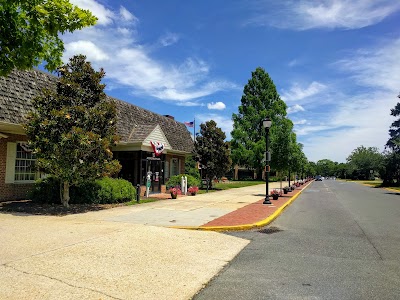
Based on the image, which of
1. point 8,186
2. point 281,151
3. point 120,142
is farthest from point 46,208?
point 281,151

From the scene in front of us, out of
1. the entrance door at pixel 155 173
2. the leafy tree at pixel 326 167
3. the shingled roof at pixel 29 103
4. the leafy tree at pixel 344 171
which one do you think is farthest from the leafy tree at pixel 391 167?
the leafy tree at pixel 326 167

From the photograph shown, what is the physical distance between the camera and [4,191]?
15.4m

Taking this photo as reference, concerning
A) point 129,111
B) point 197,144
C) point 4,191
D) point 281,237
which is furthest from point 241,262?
point 197,144

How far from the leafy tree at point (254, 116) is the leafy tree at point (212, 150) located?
28.1 m

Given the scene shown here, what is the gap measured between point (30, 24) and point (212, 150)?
23003 mm

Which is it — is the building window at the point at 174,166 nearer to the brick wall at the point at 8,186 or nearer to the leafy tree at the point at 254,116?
the brick wall at the point at 8,186

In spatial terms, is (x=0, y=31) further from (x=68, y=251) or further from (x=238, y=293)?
(x=238, y=293)

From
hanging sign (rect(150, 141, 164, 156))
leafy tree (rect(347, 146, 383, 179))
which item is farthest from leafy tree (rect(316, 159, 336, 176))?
hanging sign (rect(150, 141, 164, 156))

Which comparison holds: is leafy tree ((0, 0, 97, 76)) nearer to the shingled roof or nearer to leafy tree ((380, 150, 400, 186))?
the shingled roof

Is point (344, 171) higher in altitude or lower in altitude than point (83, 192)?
higher

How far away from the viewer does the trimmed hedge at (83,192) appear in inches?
590

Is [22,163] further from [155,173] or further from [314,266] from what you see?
[314,266]

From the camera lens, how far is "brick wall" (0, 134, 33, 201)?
50.2 feet

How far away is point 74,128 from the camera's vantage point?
42.4 ft
